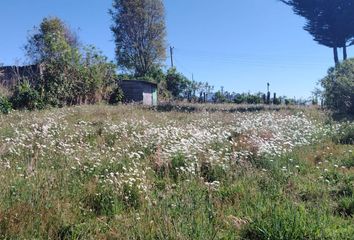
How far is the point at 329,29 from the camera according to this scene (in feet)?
105

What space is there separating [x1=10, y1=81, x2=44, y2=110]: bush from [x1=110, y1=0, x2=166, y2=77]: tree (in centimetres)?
2398

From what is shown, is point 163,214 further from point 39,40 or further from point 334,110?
point 39,40

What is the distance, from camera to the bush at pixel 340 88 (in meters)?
19.4

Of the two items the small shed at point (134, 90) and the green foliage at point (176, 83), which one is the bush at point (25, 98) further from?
the green foliage at point (176, 83)

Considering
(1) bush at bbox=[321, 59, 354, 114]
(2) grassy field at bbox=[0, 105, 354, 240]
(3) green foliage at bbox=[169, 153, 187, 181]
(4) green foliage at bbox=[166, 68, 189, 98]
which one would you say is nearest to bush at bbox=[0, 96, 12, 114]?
(2) grassy field at bbox=[0, 105, 354, 240]

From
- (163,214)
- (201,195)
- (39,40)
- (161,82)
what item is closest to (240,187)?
(201,195)

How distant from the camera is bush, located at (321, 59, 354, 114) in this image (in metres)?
19.4

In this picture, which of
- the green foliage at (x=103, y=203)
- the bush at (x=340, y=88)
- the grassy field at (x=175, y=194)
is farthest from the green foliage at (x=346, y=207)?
the bush at (x=340, y=88)

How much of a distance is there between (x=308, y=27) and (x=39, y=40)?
21548 millimetres

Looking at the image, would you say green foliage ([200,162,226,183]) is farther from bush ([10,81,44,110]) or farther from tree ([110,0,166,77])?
tree ([110,0,166,77])

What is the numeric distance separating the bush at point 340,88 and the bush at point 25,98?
14.9m

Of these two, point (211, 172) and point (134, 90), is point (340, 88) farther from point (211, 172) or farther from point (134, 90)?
point (211, 172)

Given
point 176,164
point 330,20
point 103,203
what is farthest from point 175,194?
point 330,20

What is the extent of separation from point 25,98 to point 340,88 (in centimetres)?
1558
